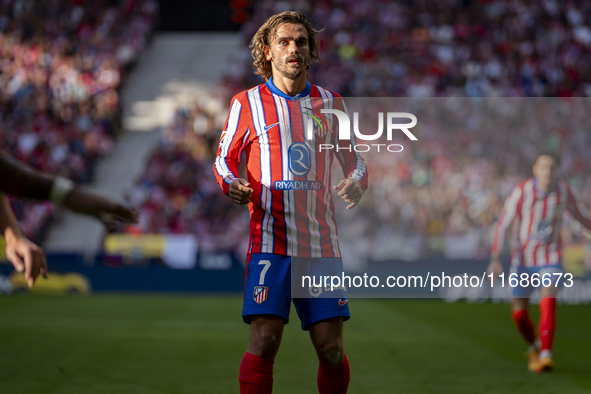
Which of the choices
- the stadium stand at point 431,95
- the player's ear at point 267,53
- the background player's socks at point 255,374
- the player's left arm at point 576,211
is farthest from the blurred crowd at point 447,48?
the background player's socks at point 255,374

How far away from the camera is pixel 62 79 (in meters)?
23.3

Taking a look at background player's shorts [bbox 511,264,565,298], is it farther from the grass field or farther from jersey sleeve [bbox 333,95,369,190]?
jersey sleeve [bbox 333,95,369,190]

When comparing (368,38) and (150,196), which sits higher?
(368,38)

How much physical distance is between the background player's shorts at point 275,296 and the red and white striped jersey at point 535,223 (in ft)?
12.1

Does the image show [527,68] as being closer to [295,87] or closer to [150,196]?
[150,196]

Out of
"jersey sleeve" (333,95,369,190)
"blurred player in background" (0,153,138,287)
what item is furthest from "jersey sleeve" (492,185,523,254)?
"blurred player in background" (0,153,138,287)

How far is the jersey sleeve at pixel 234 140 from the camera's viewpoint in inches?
165

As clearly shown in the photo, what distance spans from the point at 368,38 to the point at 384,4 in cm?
233

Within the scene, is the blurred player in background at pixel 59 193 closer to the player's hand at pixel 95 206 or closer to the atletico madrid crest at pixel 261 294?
the player's hand at pixel 95 206

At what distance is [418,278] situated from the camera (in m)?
5.84

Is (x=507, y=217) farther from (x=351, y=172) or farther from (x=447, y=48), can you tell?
(x=447, y=48)

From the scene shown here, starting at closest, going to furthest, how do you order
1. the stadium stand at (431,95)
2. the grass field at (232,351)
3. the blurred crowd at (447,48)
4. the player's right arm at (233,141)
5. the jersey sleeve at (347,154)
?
the player's right arm at (233,141)
the jersey sleeve at (347,154)
the grass field at (232,351)
the stadium stand at (431,95)
the blurred crowd at (447,48)

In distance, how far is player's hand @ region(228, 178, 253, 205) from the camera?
3.89 m

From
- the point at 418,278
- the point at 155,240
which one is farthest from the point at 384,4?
the point at 418,278
